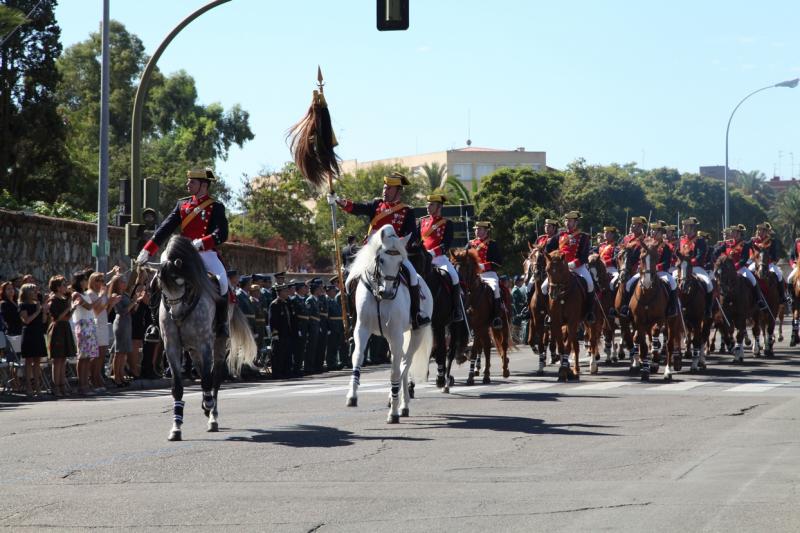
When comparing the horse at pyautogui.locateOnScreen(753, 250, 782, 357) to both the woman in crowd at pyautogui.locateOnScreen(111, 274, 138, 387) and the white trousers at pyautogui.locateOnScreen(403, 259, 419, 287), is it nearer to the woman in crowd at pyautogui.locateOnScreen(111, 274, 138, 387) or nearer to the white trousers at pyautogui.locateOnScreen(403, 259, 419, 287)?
the woman in crowd at pyautogui.locateOnScreen(111, 274, 138, 387)

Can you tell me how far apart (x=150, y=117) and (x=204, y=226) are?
70073 millimetres

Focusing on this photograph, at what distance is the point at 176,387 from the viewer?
540 inches

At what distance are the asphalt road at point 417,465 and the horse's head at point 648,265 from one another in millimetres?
4699

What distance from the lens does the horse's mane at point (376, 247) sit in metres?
15.0

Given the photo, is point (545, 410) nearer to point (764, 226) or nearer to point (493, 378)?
point (493, 378)

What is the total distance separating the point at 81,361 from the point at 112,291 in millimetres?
1947

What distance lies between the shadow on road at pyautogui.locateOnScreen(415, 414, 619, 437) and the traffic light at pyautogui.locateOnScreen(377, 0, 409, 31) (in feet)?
22.3

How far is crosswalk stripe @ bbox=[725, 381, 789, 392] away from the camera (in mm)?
20406

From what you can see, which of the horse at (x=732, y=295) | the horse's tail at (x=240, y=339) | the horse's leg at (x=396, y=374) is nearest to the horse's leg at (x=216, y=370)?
the horse's tail at (x=240, y=339)

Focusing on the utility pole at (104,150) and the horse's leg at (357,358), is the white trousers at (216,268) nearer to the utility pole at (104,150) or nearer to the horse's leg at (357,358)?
the horse's leg at (357,358)

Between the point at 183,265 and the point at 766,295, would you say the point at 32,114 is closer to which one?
the point at 766,295

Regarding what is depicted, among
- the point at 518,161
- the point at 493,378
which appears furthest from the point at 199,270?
the point at 518,161

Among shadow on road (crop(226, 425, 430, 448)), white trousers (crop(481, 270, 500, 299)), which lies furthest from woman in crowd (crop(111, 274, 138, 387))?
shadow on road (crop(226, 425, 430, 448))

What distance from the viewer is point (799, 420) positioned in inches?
599
